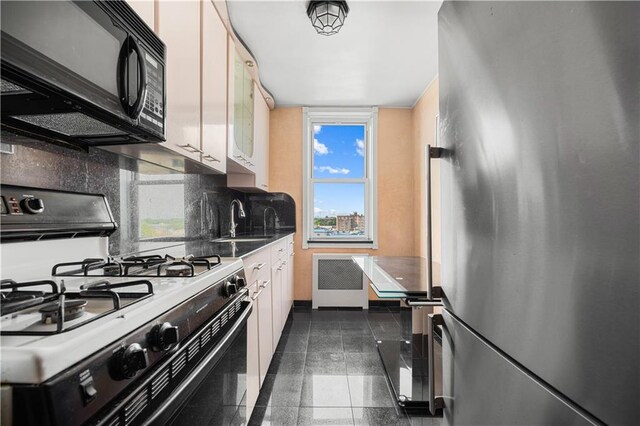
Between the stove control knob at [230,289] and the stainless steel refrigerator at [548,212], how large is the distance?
788 mm

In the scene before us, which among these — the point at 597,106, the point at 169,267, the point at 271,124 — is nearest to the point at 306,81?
the point at 271,124

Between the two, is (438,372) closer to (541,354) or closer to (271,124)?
(541,354)

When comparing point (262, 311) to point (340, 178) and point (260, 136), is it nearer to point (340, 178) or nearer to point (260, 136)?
point (260, 136)

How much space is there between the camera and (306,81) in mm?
3432

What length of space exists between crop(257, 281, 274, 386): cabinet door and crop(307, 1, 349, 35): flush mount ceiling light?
172 centimetres

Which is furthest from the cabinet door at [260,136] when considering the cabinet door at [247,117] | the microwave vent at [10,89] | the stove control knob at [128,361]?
the stove control knob at [128,361]

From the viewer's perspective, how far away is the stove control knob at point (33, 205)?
100 centimetres

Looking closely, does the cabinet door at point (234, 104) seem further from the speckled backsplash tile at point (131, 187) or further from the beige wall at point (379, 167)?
the beige wall at point (379, 167)

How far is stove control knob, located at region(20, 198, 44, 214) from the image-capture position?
3.30ft

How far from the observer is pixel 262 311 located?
2.08 m

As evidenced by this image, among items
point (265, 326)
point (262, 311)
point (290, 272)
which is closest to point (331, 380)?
point (265, 326)

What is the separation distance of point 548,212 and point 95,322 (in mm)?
825

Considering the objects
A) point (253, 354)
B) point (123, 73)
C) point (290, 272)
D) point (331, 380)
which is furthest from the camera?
point (290, 272)

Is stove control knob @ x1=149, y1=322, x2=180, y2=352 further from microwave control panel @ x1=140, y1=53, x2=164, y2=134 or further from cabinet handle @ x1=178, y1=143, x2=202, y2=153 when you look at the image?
cabinet handle @ x1=178, y1=143, x2=202, y2=153
